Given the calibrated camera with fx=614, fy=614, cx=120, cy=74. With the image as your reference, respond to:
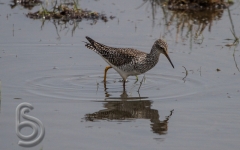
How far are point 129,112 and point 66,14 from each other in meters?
5.51

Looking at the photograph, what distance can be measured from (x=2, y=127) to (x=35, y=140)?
76cm

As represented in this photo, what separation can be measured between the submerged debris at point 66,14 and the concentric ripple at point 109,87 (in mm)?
3274

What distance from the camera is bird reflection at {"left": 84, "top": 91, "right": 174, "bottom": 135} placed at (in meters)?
8.71

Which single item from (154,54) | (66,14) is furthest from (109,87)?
(66,14)

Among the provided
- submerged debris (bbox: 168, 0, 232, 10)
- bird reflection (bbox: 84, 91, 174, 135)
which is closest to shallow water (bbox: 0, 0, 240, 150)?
bird reflection (bbox: 84, 91, 174, 135)

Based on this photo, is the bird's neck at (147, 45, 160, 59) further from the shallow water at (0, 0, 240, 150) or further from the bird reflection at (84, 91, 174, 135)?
the bird reflection at (84, 91, 174, 135)

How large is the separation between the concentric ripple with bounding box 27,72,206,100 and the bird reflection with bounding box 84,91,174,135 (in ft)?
0.57

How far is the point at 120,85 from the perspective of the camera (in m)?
10.7

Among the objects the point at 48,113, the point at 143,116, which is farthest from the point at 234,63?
the point at 48,113

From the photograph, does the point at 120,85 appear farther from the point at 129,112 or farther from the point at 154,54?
the point at 129,112

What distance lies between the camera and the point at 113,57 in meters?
10.7

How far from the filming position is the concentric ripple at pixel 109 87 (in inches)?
388

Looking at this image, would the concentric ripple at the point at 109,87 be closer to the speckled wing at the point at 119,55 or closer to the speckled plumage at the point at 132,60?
the speckled plumage at the point at 132,60

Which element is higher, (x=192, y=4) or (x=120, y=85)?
(x=192, y=4)
